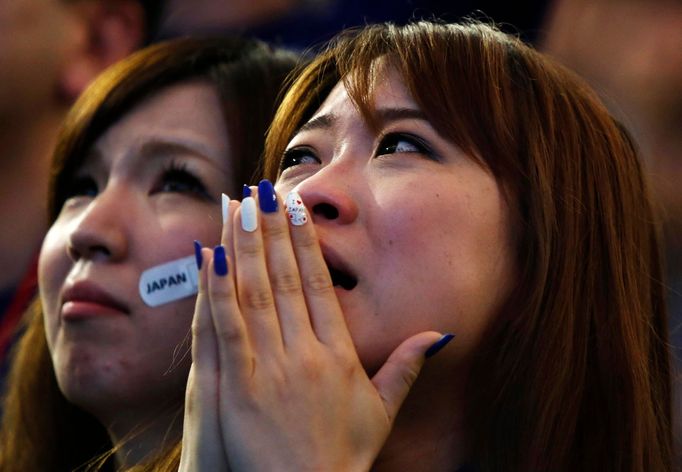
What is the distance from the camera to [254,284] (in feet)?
4.65

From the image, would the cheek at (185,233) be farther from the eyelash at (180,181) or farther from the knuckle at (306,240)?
the knuckle at (306,240)

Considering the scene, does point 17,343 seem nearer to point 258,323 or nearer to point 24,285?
point 24,285

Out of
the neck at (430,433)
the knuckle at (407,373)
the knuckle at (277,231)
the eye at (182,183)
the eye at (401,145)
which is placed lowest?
the neck at (430,433)

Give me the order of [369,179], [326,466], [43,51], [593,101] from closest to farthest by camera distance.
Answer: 1. [326,466]
2. [369,179]
3. [593,101]
4. [43,51]

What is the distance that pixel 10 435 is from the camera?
8.15ft

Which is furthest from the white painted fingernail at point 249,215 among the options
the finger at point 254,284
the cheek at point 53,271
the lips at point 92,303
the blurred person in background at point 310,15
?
the blurred person in background at point 310,15

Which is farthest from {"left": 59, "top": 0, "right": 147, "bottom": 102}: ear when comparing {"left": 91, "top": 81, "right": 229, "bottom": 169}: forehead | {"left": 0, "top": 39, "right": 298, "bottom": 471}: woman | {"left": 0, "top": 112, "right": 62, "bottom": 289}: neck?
{"left": 91, "top": 81, "right": 229, "bottom": 169}: forehead

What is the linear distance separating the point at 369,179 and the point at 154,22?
6.43 feet

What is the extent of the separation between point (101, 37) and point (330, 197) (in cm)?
215

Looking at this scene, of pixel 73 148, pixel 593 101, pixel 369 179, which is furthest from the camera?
pixel 73 148

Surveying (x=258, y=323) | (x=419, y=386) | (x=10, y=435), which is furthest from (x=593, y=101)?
(x=10, y=435)

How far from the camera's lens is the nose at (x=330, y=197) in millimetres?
1497

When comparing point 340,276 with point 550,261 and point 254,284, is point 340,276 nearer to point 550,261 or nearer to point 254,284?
point 254,284

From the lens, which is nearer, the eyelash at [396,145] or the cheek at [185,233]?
the eyelash at [396,145]
